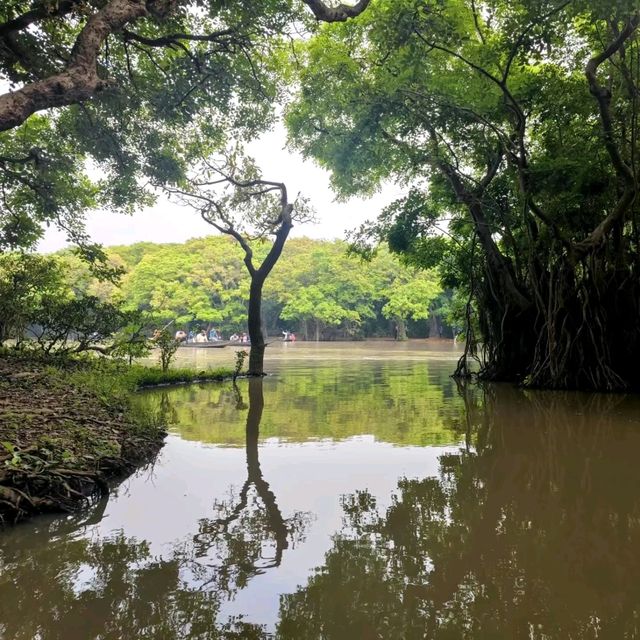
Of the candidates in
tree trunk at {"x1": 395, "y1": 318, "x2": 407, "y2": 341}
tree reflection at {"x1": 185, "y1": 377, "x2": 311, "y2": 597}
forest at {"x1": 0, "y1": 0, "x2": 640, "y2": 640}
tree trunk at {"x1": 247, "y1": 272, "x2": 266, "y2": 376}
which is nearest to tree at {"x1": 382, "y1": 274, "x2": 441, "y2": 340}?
tree trunk at {"x1": 395, "y1": 318, "x2": 407, "y2": 341}

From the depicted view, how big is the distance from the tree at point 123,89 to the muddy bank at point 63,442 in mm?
2174

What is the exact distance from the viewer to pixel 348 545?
2404 mm

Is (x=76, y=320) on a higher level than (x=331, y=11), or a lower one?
lower

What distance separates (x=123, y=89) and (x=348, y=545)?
25.0 ft

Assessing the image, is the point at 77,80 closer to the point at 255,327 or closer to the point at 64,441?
the point at 64,441

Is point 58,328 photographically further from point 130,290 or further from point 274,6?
point 130,290

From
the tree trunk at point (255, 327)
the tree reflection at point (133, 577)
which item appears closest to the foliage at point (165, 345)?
the tree trunk at point (255, 327)

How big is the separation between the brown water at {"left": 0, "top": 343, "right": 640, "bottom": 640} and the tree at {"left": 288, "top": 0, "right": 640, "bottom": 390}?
3830mm

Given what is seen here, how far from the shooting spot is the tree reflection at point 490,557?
1753mm

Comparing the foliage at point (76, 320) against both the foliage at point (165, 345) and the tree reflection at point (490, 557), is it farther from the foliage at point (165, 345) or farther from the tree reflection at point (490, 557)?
the tree reflection at point (490, 557)

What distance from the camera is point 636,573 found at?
208 centimetres

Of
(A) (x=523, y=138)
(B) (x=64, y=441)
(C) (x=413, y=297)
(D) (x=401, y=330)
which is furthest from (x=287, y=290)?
(B) (x=64, y=441)

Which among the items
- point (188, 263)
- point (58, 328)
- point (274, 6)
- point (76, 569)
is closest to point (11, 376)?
point (58, 328)

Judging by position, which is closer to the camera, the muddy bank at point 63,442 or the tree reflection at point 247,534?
the tree reflection at point 247,534
